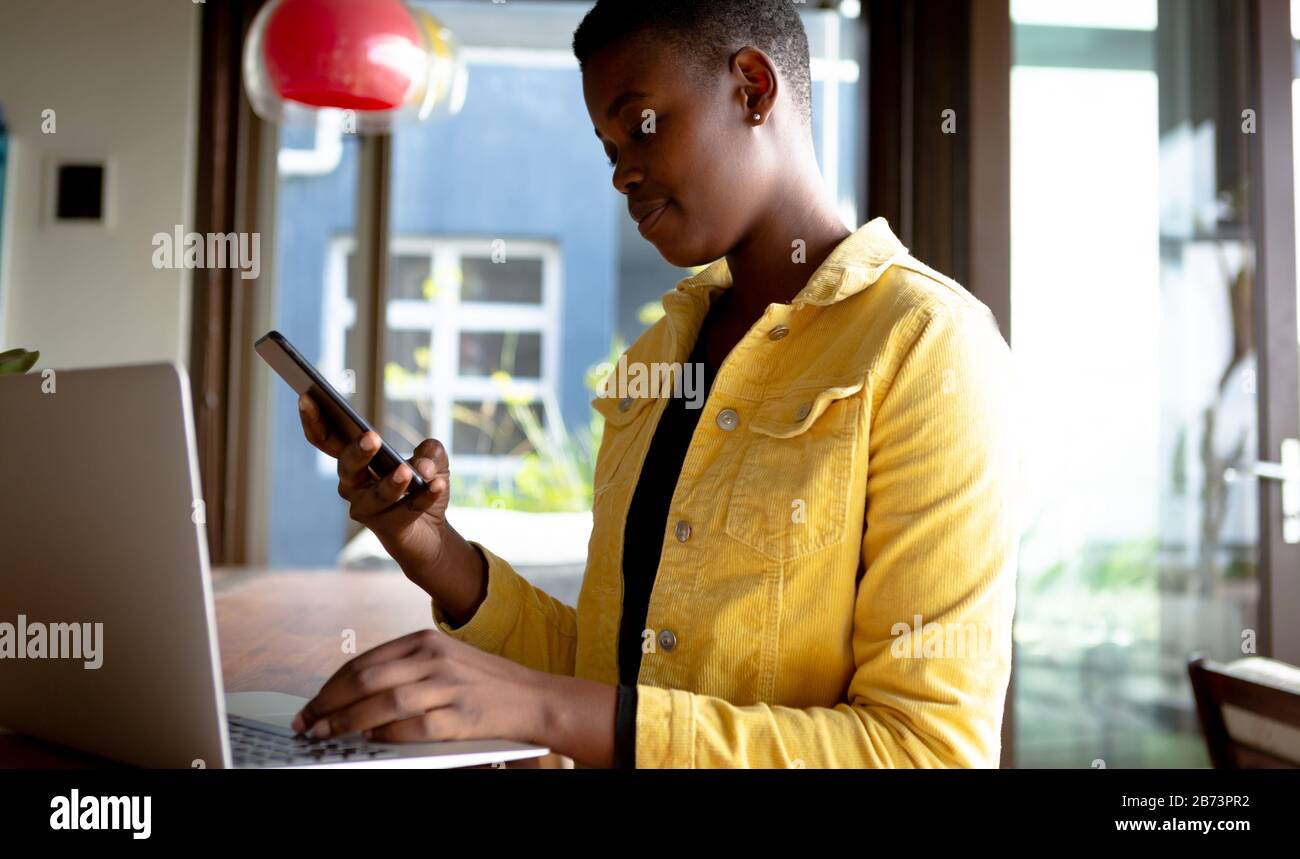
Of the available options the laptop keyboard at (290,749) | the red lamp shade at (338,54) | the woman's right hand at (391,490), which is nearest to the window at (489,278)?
the red lamp shade at (338,54)

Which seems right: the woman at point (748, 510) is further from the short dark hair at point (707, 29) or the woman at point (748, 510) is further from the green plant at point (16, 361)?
the green plant at point (16, 361)

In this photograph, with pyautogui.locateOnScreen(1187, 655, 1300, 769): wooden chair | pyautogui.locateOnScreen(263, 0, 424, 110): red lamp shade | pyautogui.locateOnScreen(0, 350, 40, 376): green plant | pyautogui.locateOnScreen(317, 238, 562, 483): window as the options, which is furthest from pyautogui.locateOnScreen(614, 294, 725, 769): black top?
pyautogui.locateOnScreen(317, 238, 562, 483): window

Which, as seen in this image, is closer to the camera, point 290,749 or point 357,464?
point 290,749

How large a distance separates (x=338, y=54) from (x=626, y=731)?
1700mm

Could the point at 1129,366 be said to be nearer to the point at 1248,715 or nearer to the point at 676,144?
the point at 1248,715

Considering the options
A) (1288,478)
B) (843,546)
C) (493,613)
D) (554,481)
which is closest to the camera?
(843,546)

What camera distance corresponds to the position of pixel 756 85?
1129 mm

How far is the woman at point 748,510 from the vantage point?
32.7 inches

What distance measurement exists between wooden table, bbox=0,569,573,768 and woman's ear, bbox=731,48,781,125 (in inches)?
24.3

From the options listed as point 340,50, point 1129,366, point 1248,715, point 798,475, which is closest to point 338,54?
point 340,50

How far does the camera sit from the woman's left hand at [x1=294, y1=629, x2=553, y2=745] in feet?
2.52

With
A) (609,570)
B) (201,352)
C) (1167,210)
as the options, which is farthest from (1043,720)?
(201,352)

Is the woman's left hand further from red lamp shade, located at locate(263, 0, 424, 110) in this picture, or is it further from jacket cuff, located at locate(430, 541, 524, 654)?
red lamp shade, located at locate(263, 0, 424, 110)
